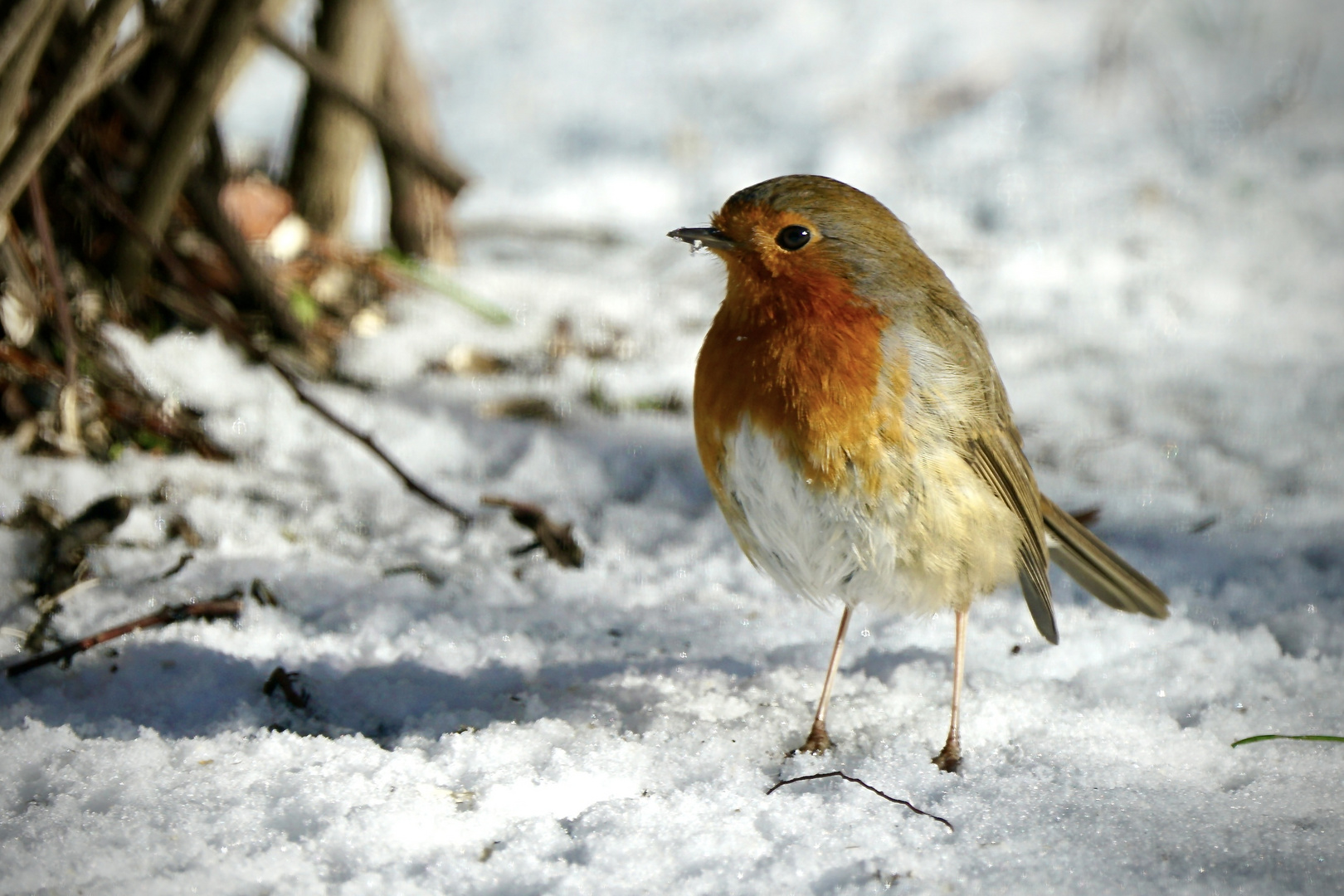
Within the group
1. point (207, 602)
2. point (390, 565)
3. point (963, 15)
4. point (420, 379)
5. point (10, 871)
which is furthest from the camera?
point (963, 15)

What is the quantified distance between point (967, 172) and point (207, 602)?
441 centimetres

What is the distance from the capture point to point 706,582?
3.07 m

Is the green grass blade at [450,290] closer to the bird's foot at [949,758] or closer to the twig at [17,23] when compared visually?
the twig at [17,23]

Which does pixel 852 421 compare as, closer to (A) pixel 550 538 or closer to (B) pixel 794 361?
(B) pixel 794 361

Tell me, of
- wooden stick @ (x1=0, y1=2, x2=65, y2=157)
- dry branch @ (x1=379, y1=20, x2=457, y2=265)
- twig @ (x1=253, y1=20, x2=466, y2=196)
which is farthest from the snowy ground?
wooden stick @ (x1=0, y1=2, x2=65, y2=157)

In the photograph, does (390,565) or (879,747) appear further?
(390,565)

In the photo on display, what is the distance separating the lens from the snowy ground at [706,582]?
1895mm

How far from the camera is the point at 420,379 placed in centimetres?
400

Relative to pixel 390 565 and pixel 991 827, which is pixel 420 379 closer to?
pixel 390 565

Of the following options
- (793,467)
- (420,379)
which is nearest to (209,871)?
(793,467)

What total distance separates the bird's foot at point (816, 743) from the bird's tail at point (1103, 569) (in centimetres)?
77

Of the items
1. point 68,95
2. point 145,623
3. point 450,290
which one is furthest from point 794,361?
point 450,290

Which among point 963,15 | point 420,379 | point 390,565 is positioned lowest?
point 390,565

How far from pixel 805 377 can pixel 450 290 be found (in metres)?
2.59
